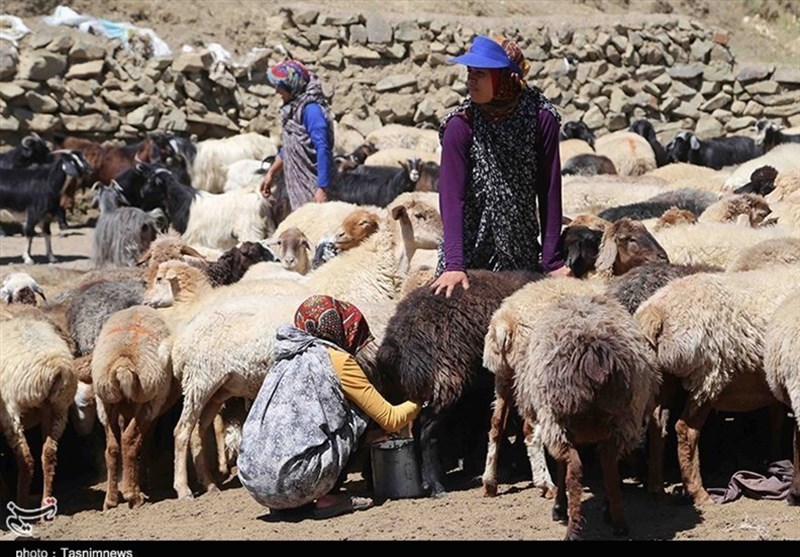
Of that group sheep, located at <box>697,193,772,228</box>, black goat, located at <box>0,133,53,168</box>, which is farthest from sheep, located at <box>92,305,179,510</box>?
black goat, located at <box>0,133,53,168</box>

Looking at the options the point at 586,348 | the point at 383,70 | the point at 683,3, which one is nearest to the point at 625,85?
the point at 383,70

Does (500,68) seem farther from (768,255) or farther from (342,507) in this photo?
(342,507)

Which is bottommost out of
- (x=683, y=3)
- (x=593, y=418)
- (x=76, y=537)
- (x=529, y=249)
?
(x=76, y=537)

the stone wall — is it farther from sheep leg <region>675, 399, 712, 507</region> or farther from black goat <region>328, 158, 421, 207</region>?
Result: sheep leg <region>675, 399, 712, 507</region>

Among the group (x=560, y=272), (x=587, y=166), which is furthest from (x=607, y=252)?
(x=587, y=166)

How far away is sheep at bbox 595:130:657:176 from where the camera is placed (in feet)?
51.6

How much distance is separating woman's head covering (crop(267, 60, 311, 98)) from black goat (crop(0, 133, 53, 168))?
6941 mm

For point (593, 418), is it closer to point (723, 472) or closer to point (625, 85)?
point (723, 472)

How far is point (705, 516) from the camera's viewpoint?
5480 mm

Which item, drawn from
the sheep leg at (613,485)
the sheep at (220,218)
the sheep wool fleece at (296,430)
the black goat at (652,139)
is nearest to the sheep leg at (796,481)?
the sheep leg at (613,485)

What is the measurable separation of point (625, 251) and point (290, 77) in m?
3.86

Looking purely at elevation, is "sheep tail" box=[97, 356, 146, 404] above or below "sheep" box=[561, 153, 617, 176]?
below

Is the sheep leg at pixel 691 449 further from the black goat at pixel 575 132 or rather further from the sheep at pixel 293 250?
the black goat at pixel 575 132
